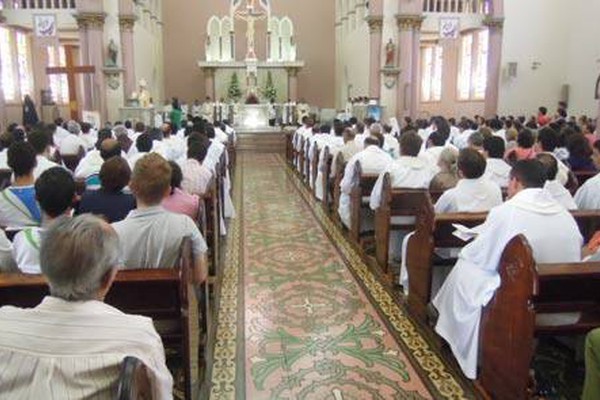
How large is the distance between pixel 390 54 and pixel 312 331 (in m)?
13.1

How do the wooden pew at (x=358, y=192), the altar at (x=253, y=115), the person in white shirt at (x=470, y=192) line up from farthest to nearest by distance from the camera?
the altar at (x=253, y=115) < the wooden pew at (x=358, y=192) < the person in white shirt at (x=470, y=192)

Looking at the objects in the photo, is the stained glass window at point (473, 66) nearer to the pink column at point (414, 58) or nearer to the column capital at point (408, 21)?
the pink column at point (414, 58)

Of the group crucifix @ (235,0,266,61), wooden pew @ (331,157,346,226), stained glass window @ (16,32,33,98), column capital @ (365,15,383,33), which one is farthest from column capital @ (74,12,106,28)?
wooden pew @ (331,157,346,226)

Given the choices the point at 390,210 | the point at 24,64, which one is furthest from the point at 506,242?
the point at 24,64

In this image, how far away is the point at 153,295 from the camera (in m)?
2.73

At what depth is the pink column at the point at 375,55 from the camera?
1605cm

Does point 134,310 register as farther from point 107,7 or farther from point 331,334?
point 107,7

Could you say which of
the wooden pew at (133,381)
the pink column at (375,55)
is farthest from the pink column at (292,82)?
the wooden pew at (133,381)

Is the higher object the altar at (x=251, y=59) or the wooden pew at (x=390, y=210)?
the altar at (x=251, y=59)

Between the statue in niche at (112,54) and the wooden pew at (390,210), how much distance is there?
12.1 metres

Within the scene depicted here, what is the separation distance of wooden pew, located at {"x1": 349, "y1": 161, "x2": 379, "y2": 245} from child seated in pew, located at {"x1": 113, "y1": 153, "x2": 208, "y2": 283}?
3.24 metres

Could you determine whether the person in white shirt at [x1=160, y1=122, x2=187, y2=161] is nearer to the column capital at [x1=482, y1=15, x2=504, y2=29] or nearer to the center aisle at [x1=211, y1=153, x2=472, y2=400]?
the center aisle at [x1=211, y1=153, x2=472, y2=400]

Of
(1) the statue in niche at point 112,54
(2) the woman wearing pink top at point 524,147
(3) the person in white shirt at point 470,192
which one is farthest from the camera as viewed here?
(1) the statue in niche at point 112,54

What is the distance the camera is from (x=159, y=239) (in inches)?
118
